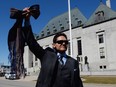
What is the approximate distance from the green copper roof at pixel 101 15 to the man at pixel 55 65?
6060 centimetres

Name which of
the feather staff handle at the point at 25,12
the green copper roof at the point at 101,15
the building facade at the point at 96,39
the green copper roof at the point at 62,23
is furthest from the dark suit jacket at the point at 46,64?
the green copper roof at the point at 62,23

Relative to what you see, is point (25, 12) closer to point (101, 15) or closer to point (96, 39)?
point (96, 39)

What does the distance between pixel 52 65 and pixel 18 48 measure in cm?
47

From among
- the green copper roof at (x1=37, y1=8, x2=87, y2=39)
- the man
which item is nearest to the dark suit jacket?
the man

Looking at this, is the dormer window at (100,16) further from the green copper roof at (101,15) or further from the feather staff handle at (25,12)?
the feather staff handle at (25,12)

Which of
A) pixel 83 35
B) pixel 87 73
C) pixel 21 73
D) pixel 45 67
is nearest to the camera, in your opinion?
pixel 21 73

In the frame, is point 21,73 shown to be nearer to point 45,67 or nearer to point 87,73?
point 45,67

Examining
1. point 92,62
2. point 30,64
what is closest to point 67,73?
point 92,62

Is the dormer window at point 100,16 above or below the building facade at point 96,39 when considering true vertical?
above

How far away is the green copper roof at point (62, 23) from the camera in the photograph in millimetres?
75438

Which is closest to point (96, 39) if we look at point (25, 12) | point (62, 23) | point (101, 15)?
point (101, 15)

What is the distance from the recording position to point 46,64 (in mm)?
3398

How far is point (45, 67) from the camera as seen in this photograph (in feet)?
11.1

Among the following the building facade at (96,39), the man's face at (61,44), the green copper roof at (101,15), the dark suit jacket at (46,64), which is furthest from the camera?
the green copper roof at (101,15)
